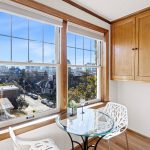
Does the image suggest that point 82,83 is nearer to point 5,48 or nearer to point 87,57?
point 87,57

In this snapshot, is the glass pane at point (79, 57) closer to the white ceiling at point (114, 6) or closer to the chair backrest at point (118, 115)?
the white ceiling at point (114, 6)

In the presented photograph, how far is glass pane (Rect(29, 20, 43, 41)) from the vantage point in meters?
1.94

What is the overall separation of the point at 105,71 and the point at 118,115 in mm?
947

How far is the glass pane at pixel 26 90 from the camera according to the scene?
1.73m

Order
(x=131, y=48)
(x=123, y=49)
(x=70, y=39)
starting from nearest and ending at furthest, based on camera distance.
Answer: (x=70, y=39), (x=131, y=48), (x=123, y=49)

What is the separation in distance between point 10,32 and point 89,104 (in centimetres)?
178

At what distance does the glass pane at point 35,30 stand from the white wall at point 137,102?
1960mm

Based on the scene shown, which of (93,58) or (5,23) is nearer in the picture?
(5,23)

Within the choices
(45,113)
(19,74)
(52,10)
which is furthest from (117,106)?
(52,10)

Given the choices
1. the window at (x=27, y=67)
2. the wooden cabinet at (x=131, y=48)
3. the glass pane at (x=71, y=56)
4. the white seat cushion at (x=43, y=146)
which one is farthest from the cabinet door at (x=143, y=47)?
the white seat cushion at (x=43, y=146)

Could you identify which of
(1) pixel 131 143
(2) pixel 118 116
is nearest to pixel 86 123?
(2) pixel 118 116

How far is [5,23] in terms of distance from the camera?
67.2 inches

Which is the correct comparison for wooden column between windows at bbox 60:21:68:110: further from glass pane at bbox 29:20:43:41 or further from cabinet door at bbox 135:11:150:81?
cabinet door at bbox 135:11:150:81

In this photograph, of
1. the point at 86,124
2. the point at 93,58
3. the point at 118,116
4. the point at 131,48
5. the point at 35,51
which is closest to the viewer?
the point at 86,124
